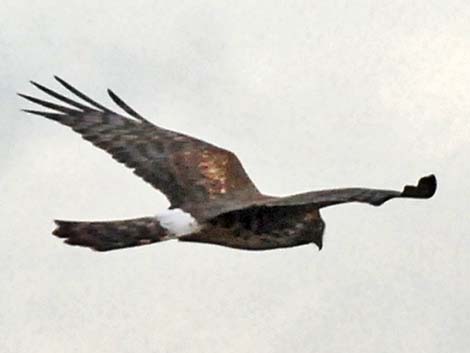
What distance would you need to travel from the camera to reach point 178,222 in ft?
60.3

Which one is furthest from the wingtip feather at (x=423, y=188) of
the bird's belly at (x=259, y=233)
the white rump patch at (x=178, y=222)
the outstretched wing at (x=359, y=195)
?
the white rump patch at (x=178, y=222)

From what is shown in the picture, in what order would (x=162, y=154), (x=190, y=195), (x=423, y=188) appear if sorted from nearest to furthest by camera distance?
(x=423, y=188), (x=190, y=195), (x=162, y=154)

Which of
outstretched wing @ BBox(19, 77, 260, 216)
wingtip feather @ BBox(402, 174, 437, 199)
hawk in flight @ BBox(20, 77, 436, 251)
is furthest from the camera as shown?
outstretched wing @ BBox(19, 77, 260, 216)

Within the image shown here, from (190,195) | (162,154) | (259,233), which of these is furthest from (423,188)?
(162,154)

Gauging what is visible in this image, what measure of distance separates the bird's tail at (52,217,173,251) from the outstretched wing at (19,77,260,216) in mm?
1007

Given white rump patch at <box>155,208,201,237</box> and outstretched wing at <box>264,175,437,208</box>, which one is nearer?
outstretched wing at <box>264,175,437,208</box>

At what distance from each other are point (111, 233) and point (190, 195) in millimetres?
2249

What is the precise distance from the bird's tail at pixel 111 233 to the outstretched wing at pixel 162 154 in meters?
1.01

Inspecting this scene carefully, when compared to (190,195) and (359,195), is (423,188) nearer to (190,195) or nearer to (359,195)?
(359,195)

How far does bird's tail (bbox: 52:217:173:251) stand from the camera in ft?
57.1

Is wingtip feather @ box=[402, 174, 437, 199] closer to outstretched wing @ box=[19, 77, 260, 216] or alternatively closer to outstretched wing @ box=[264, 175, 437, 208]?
outstretched wing @ box=[264, 175, 437, 208]

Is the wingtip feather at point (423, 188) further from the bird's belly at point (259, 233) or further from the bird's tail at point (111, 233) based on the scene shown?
the bird's tail at point (111, 233)

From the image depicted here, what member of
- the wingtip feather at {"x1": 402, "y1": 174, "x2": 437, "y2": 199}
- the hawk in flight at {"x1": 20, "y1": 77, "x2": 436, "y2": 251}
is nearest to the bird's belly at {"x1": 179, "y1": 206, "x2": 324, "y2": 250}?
the hawk in flight at {"x1": 20, "y1": 77, "x2": 436, "y2": 251}

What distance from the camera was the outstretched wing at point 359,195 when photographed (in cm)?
1525
